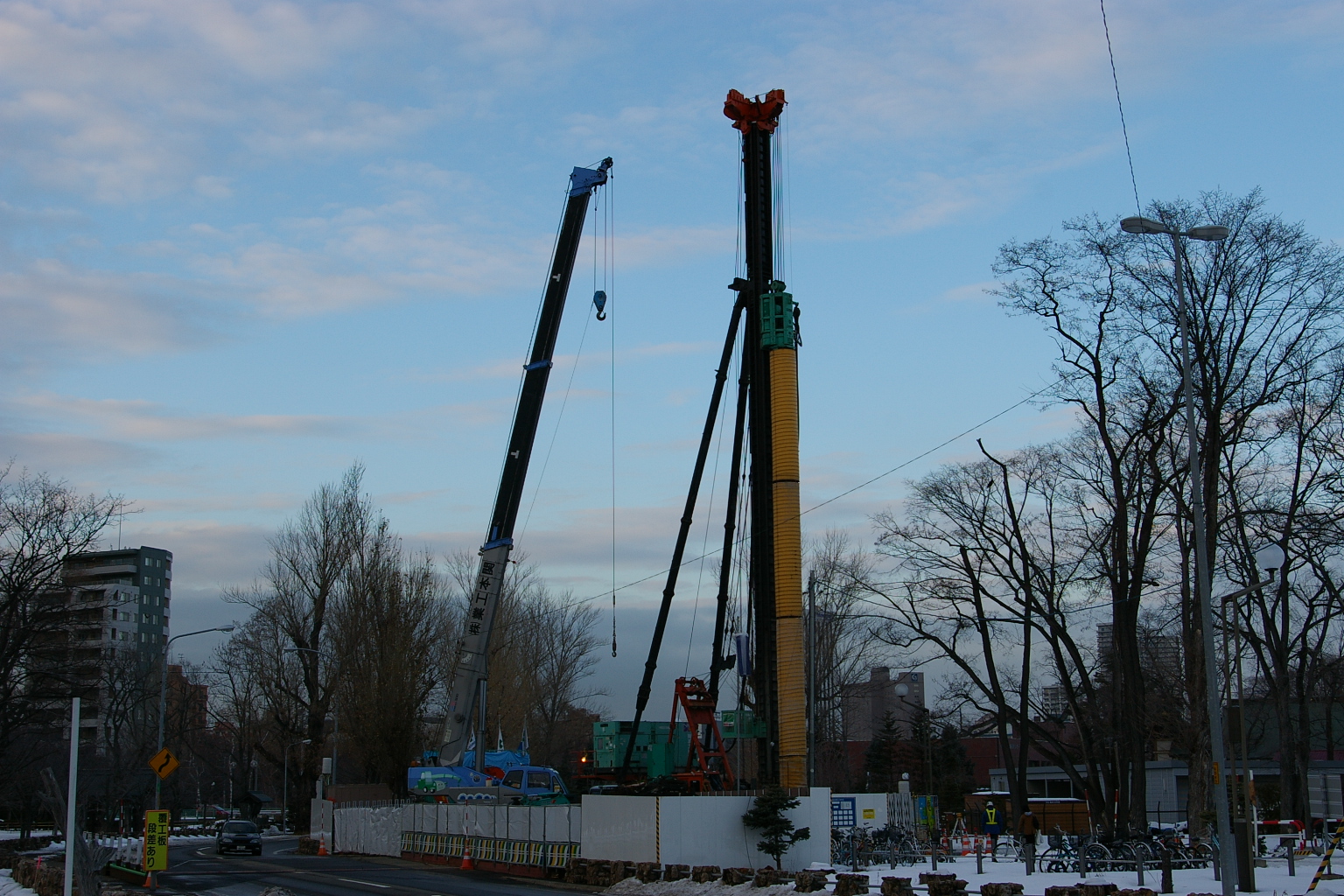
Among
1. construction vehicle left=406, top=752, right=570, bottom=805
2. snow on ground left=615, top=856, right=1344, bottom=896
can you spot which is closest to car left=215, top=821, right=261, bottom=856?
construction vehicle left=406, top=752, right=570, bottom=805

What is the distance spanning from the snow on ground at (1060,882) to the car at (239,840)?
21.7 metres

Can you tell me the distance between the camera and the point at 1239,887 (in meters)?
22.6

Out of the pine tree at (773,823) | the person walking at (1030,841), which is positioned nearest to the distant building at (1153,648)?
the person walking at (1030,841)

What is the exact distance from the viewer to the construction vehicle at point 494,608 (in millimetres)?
35312

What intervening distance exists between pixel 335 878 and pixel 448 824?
6.73 m

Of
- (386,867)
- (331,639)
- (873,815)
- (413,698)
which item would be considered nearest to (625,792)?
(386,867)

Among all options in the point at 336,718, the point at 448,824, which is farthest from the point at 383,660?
the point at 448,824

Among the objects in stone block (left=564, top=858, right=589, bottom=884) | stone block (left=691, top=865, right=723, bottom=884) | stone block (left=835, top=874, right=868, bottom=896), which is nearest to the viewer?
stone block (left=835, top=874, right=868, bottom=896)

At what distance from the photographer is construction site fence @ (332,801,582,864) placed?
98.1 ft

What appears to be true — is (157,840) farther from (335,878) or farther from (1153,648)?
(1153,648)

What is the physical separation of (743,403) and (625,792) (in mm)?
13185

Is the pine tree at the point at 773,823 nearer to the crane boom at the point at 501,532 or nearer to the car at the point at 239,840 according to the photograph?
the crane boom at the point at 501,532

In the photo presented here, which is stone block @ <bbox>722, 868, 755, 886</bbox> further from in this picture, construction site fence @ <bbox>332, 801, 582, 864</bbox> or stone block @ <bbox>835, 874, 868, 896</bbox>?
construction site fence @ <bbox>332, 801, 582, 864</bbox>

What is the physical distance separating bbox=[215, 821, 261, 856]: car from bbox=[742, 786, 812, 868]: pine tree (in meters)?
23.4
